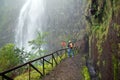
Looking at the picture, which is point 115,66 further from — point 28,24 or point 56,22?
point 28,24

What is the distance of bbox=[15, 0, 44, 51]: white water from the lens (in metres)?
48.9

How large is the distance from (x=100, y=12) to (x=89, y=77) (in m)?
4.41

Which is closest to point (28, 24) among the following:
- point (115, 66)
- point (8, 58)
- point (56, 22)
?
point (56, 22)

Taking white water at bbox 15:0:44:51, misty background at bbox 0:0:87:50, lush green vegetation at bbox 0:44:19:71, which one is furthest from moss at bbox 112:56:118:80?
white water at bbox 15:0:44:51

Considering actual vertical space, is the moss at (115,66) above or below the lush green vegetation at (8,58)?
below

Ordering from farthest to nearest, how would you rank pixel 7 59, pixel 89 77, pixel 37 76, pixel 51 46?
pixel 51 46 → pixel 7 59 → pixel 89 77 → pixel 37 76

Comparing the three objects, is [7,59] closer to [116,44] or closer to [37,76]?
[37,76]

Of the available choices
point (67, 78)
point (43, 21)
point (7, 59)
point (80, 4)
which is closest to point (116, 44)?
point (67, 78)

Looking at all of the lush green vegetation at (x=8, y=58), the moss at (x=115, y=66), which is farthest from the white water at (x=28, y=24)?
the moss at (x=115, y=66)

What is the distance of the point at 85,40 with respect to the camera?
2952 centimetres

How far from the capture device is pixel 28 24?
5197 cm

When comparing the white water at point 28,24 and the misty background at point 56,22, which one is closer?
the misty background at point 56,22

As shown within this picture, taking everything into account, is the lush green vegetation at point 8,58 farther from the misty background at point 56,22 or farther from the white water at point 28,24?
the white water at point 28,24

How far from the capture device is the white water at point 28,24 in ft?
160
